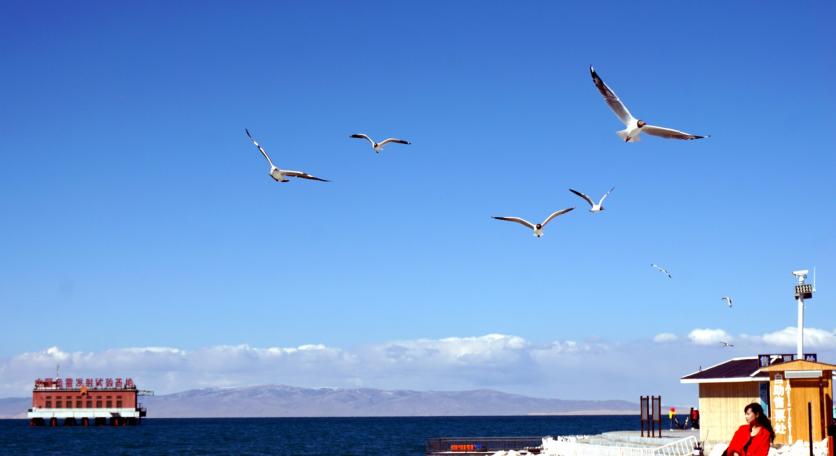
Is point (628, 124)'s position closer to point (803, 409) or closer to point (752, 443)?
point (752, 443)

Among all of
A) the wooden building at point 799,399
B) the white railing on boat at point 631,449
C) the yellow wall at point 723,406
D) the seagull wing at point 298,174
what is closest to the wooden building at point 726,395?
the yellow wall at point 723,406

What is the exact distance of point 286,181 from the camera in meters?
33.8

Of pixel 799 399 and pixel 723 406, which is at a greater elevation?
pixel 799 399

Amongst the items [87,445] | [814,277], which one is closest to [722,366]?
[814,277]

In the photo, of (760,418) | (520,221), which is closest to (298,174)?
(520,221)

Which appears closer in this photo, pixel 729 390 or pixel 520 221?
pixel 520 221

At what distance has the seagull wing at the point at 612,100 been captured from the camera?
25.0m

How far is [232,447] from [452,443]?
60.1 meters

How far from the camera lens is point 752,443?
1705cm

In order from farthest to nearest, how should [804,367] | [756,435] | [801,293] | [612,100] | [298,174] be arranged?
[801,293], [804,367], [298,174], [612,100], [756,435]

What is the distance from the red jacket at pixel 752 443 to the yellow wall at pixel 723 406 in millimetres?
34502

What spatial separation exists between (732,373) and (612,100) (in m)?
30.4

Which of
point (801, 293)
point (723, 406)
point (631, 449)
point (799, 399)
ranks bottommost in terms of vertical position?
point (631, 449)

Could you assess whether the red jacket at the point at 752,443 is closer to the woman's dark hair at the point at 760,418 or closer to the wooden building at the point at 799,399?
the woman's dark hair at the point at 760,418
